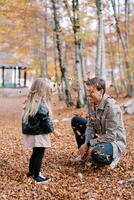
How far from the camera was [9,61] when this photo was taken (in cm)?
3141

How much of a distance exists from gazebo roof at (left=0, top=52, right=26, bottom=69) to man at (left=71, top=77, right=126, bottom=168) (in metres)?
26.3

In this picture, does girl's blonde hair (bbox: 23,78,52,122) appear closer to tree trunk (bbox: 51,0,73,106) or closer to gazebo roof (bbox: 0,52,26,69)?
tree trunk (bbox: 51,0,73,106)

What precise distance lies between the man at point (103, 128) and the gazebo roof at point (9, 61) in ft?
86.1

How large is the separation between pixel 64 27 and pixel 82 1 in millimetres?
3181

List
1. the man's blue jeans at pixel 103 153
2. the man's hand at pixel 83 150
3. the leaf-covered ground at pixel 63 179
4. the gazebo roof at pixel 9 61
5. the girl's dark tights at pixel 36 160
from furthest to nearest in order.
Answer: the gazebo roof at pixel 9 61
the man's hand at pixel 83 150
the man's blue jeans at pixel 103 153
the girl's dark tights at pixel 36 160
the leaf-covered ground at pixel 63 179

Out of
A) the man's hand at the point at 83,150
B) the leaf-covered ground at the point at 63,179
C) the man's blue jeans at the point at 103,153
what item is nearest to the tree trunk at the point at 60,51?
the leaf-covered ground at the point at 63,179

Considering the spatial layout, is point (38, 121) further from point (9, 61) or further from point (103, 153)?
point (9, 61)

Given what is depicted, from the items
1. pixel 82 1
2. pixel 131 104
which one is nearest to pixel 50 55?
pixel 82 1

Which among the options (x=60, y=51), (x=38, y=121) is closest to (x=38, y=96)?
(x=38, y=121)

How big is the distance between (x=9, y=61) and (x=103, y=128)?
27405mm

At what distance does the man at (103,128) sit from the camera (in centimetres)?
452

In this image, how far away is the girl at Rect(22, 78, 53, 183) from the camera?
4.22 meters

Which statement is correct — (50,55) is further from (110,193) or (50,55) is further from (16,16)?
(110,193)

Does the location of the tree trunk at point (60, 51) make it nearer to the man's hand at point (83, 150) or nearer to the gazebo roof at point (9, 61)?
the man's hand at point (83, 150)
